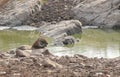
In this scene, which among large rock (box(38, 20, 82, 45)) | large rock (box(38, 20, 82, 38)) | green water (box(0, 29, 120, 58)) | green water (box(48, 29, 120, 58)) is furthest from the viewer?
large rock (box(38, 20, 82, 38))

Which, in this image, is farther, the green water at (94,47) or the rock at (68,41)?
the rock at (68,41)

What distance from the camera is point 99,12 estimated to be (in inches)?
1750

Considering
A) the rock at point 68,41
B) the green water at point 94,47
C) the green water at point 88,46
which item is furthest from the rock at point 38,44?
the rock at point 68,41

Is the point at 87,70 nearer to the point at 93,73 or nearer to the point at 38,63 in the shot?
the point at 93,73

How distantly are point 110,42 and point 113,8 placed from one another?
14883 millimetres

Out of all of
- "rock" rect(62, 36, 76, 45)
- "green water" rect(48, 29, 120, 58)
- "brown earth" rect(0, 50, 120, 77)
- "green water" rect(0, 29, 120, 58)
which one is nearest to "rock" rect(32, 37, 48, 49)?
"green water" rect(0, 29, 120, 58)

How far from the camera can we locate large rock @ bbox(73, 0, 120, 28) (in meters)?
42.5

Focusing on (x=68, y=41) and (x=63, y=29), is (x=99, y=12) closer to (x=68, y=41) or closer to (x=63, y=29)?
(x=63, y=29)

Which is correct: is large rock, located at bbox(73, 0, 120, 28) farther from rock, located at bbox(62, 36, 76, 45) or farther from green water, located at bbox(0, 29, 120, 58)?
rock, located at bbox(62, 36, 76, 45)

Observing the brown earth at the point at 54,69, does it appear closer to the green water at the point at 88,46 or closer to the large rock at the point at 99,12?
the green water at the point at 88,46

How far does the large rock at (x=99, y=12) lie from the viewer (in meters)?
42.5

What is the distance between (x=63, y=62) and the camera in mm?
14227

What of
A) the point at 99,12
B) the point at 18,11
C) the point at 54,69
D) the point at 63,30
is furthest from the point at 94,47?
the point at 18,11

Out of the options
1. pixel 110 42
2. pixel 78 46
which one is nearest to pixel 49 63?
pixel 78 46
